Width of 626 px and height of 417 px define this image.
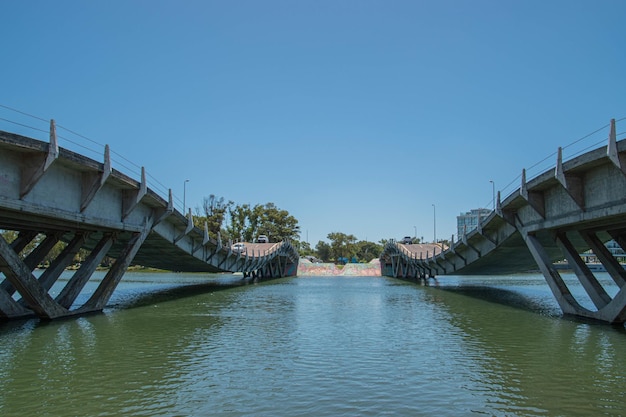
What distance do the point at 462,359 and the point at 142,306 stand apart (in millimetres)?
21066

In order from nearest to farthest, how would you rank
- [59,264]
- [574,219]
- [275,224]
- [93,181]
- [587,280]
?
[574,219] < [93,181] < [587,280] < [59,264] < [275,224]

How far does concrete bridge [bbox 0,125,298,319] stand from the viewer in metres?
17.3

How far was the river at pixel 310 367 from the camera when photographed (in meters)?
9.44

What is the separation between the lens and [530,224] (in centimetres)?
2581

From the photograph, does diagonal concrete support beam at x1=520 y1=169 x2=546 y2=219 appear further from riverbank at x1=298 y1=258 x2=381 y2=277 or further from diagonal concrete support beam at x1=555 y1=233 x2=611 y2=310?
riverbank at x1=298 y1=258 x2=381 y2=277

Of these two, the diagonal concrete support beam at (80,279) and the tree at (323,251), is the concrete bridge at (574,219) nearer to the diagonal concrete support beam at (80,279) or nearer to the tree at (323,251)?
the diagonal concrete support beam at (80,279)

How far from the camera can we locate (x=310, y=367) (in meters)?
12.7

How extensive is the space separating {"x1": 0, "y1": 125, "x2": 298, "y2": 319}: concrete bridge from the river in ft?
6.35

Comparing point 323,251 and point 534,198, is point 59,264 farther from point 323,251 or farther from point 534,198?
point 323,251

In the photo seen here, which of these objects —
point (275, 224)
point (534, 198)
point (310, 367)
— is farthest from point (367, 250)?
point (310, 367)

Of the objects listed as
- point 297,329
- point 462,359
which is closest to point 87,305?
point 297,329

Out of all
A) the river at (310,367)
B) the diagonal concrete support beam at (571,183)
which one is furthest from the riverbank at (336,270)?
the diagonal concrete support beam at (571,183)

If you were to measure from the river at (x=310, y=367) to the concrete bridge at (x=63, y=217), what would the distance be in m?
1.94

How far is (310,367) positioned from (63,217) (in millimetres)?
12935
